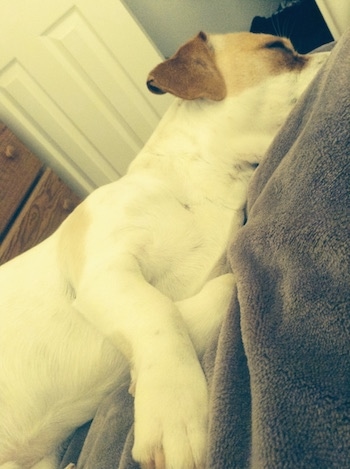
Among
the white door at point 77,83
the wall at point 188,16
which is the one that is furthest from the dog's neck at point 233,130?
the wall at point 188,16

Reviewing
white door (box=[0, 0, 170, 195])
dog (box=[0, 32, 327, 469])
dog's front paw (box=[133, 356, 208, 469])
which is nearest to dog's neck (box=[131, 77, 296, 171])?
dog (box=[0, 32, 327, 469])

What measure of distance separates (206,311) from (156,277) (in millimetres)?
203

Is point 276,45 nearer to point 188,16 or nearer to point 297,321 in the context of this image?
point 297,321

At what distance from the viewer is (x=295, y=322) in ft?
1.58

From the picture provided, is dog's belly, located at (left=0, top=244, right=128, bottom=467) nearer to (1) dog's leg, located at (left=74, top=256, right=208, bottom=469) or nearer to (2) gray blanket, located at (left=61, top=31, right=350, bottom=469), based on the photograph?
(1) dog's leg, located at (left=74, top=256, right=208, bottom=469)

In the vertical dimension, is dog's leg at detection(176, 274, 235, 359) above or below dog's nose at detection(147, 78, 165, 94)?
Answer: below

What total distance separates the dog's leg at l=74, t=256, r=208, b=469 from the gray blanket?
0.06 meters

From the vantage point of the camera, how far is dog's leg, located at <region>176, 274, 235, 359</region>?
775mm

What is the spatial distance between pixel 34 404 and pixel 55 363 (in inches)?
3.9

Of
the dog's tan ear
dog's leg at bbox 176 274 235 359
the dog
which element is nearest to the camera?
the dog

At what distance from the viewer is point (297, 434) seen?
40cm

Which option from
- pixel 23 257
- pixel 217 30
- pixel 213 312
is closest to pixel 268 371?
pixel 213 312

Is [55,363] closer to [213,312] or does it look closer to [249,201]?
[213,312]

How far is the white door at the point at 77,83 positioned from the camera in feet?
7.17
